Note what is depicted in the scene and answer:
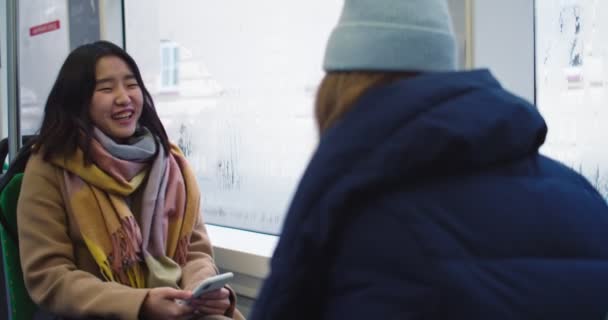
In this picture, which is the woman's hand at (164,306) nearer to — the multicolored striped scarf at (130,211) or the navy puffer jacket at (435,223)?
the multicolored striped scarf at (130,211)

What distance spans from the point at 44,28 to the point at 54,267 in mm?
1843

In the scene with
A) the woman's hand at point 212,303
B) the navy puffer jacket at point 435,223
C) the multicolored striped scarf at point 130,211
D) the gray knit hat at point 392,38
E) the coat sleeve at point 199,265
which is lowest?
the woman's hand at point 212,303

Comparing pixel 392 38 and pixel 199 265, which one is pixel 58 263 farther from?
pixel 392 38

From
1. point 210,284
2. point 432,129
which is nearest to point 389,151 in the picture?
point 432,129

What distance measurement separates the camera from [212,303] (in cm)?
174

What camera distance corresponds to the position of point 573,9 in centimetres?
158

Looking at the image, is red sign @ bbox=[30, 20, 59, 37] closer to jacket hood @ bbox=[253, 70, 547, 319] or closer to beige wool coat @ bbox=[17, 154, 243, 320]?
beige wool coat @ bbox=[17, 154, 243, 320]

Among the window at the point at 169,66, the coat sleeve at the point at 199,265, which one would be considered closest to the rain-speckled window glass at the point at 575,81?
the coat sleeve at the point at 199,265

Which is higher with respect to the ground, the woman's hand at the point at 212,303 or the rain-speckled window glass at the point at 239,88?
the rain-speckled window glass at the point at 239,88

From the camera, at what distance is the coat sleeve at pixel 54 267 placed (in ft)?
5.54

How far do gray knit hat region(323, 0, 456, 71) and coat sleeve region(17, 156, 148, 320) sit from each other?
112cm

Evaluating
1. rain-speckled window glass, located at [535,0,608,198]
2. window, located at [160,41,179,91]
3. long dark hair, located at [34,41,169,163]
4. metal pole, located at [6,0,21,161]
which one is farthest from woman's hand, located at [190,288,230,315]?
metal pole, located at [6,0,21,161]

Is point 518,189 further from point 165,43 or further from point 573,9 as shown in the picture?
point 165,43

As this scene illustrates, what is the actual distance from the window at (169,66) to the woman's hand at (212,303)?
1200 millimetres
